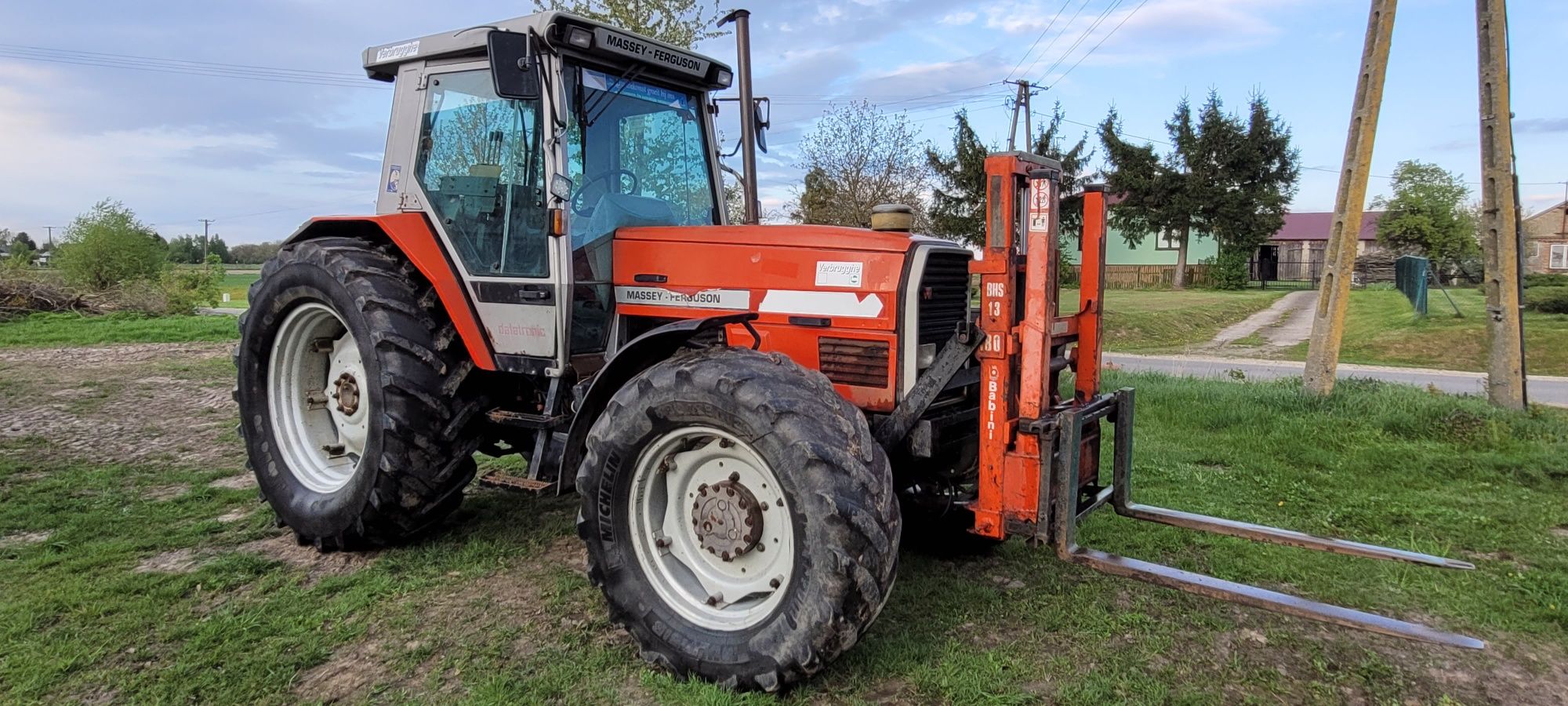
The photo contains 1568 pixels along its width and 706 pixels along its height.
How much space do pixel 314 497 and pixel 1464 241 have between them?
5180 cm

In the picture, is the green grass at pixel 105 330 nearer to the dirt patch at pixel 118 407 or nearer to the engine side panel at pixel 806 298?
the dirt patch at pixel 118 407

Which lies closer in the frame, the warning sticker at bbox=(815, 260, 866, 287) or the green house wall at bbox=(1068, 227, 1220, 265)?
the warning sticker at bbox=(815, 260, 866, 287)

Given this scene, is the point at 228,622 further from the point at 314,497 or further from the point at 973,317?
the point at 973,317

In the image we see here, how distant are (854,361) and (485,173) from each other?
2.22 metres

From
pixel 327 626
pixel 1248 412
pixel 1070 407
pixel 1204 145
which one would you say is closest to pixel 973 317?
pixel 1070 407

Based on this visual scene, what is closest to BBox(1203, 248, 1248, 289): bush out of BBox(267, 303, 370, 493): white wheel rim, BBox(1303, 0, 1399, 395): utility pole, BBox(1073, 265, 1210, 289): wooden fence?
BBox(1073, 265, 1210, 289): wooden fence

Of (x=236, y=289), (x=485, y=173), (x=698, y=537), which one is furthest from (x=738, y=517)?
(x=236, y=289)

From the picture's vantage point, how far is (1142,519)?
4.32 meters

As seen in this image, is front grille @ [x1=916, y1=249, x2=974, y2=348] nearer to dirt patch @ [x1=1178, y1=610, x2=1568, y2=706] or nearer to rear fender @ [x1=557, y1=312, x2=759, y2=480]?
rear fender @ [x1=557, y1=312, x2=759, y2=480]

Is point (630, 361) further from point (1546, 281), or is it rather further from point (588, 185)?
point (1546, 281)

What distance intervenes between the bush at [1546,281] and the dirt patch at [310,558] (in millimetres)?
27284

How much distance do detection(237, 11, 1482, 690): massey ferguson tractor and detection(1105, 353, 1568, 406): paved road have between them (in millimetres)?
9167

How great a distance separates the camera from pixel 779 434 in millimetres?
3299

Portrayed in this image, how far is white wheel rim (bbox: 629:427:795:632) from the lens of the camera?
11.8ft
